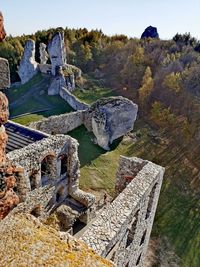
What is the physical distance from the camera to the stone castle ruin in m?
3.67

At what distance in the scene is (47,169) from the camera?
48.3 ft

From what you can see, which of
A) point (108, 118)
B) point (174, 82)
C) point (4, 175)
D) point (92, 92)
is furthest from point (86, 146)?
point (4, 175)

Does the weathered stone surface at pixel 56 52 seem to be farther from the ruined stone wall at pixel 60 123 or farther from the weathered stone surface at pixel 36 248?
the weathered stone surface at pixel 36 248

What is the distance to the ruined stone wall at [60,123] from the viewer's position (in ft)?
76.7

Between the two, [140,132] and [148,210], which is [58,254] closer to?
[148,210]

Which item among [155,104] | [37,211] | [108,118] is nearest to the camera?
[37,211]

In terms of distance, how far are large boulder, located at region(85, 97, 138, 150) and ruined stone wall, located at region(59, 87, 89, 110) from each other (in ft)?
7.79

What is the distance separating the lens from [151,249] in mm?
17453

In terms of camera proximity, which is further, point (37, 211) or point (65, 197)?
point (65, 197)

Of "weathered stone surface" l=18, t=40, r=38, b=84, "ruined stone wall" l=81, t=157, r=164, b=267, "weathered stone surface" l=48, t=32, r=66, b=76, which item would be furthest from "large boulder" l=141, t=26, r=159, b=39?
"ruined stone wall" l=81, t=157, r=164, b=267

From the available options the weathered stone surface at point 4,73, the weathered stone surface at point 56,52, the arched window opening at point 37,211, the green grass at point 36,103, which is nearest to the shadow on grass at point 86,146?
the green grass at point 36,103

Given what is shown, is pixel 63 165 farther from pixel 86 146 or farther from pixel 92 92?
pixel 92 92

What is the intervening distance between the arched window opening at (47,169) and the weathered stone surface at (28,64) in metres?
26.1

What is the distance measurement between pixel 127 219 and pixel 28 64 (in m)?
33.5
